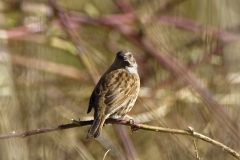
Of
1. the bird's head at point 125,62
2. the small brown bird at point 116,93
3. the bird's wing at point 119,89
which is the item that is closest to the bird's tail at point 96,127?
the small brown bird at point 116,93

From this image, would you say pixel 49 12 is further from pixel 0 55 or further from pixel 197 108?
pixel 0 55

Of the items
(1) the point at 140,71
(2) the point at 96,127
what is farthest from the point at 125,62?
(1) the point at 140,71

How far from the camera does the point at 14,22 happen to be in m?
5.46

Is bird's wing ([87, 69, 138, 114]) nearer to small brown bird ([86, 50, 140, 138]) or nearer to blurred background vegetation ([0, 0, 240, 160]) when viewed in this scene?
small brown bird ([86, 50, 140, 138])

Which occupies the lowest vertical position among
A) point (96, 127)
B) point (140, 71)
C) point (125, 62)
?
point (140, 71)

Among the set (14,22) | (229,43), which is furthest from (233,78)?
(14,22)

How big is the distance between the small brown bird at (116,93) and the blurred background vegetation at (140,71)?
17 centimetres

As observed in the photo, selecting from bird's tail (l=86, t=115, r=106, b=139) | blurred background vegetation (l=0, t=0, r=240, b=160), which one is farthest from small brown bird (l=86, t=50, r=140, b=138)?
blurred background vegetation (l=0, t=0, r=240, b=160)

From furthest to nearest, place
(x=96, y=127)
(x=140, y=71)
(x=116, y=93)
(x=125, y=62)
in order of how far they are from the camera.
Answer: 1. (x=140, y=71)
2. (x=125, y=62)
3. (x=116, y=93)
4. (x=96, y=127)

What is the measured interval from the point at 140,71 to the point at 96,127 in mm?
2828

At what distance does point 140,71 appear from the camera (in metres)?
6.09

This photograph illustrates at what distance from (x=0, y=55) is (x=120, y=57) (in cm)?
155

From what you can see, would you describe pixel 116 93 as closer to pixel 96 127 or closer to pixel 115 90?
pixel 115 90

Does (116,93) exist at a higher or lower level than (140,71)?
higher
